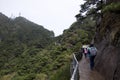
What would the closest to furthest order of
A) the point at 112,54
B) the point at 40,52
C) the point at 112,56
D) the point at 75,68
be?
the point at 75,68 → the point at 112,56 → the point at 112,54 → the point at 40,52

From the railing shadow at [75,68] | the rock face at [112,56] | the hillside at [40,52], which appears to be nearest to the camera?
the railing shadow at [75,68]

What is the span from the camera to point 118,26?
43.5 ft

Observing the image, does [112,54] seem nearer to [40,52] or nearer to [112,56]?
[112,56]

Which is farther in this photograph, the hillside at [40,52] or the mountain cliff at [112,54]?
the hillside at [40,52]

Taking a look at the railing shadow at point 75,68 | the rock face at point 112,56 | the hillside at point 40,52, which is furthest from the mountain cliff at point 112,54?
the hillside at point 40,52

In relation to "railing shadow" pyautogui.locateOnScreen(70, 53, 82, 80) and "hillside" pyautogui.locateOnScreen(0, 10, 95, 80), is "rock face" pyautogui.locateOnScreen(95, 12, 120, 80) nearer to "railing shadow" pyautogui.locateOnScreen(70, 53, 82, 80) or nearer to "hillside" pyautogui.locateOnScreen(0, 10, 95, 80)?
"railing shadow" pyautogui.locateOnScreen(70, 53, 82, 80)

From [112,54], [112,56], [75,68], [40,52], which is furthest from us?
[40,52]

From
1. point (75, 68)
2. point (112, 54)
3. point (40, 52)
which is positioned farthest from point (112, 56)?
point (40, 52)

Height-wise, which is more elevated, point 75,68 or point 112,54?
point 112,54

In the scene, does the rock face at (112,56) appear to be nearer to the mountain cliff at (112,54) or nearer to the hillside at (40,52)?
the mountain cliff at (112,54)

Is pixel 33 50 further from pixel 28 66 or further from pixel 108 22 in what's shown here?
pixel 108 22

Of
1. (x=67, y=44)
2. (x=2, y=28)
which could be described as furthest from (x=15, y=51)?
(x=2, y=28)

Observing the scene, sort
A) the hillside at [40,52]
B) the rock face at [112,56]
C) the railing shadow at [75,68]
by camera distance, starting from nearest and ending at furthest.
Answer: the railing shadow at [75,68] < the rock face at [112,56] < the hillside at [40,52]

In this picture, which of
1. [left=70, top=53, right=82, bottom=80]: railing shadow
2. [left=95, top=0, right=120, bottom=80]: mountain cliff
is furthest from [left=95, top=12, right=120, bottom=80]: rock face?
[left=70, top=53, right=82, bottom=80]: railing shadow
